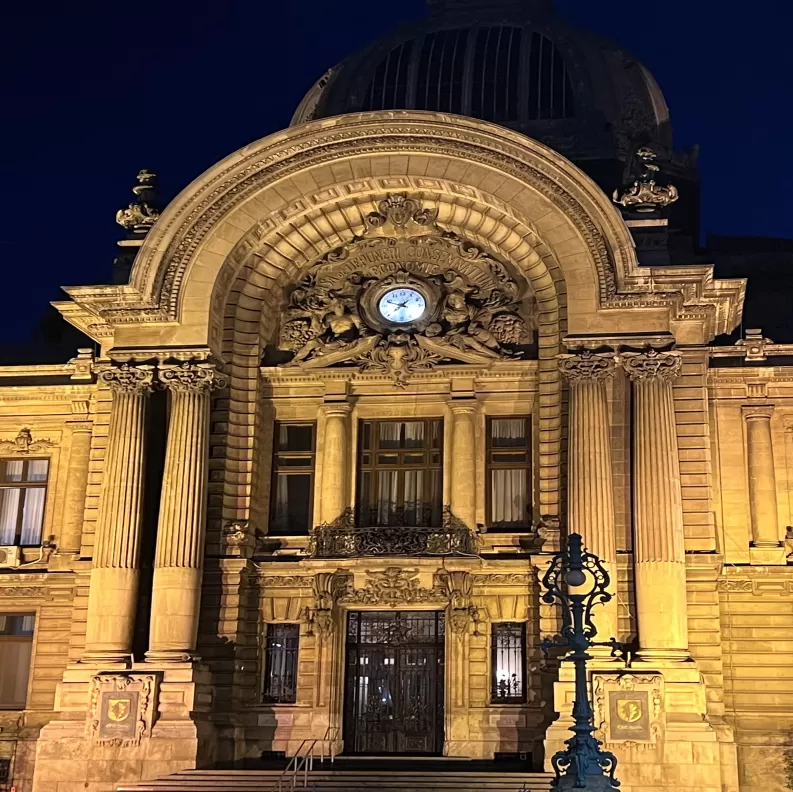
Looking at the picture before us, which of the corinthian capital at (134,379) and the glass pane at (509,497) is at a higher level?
the corinthian capital at (134,379)

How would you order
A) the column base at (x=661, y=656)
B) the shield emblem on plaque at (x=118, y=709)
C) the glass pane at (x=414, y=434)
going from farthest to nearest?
the glass pane at (x=414, y=434) < the shield emblem on plaque at (x=118, y=709) < the column base at (x=661, y=656)

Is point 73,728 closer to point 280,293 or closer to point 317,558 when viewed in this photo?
point 317,558

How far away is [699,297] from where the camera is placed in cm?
2508

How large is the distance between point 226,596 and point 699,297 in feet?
37.4

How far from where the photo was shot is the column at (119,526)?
958 inches

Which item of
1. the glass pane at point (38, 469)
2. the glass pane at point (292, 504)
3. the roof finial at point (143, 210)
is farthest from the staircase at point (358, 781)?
the roof finial at point (143, 210)

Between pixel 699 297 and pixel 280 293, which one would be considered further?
pixel 280 293

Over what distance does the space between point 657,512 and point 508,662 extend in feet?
14.7

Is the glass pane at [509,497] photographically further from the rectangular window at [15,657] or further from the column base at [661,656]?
the rectangular window at [15,657]

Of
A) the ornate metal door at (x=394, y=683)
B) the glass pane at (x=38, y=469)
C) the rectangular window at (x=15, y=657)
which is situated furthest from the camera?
the glass pane at (x=38, y=469)

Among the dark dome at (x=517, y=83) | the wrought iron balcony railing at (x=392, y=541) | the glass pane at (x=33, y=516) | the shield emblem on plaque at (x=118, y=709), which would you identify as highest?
the dark dome at (x=517, y=83)

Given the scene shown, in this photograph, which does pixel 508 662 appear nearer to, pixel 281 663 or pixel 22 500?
pixel 281 663

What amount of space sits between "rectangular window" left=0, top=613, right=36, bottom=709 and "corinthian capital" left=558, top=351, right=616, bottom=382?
1294cm

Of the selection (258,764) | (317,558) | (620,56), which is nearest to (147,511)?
(317,558)
